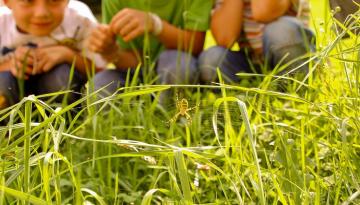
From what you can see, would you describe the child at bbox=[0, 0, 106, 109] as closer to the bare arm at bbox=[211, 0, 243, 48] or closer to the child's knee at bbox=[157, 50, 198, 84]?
the child's knee at bbox=[157, 50, 198, 84]

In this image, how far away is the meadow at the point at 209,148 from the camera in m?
0.98

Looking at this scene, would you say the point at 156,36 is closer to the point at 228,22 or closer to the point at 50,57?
the point at 228,22

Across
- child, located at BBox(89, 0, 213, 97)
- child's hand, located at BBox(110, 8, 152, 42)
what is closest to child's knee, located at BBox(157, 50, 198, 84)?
child, located at BBox(89, 0, 213, 97)

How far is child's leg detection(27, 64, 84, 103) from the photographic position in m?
2.17

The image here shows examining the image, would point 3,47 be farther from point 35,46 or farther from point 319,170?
point 319,170

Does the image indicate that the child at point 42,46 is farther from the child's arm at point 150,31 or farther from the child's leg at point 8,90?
the child's arm at point 150,31

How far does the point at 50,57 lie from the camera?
2.21 metres

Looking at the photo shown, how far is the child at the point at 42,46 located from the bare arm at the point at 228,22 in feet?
1.25

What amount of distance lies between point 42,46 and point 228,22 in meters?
0.56

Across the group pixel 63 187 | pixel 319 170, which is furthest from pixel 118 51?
pixel 319 170

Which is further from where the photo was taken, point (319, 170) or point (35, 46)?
point (35, 46)

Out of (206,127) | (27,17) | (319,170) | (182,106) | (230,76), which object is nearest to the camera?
(182,106)

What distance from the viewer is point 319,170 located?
143 centimetres

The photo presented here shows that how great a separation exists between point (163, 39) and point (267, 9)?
1.07ft
